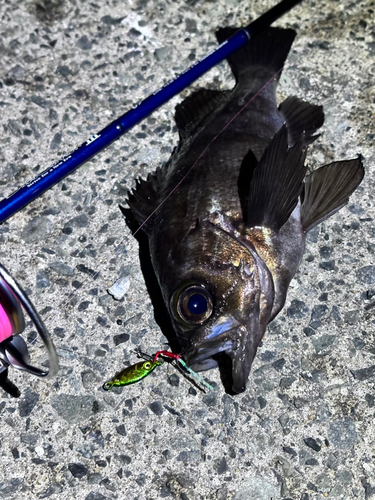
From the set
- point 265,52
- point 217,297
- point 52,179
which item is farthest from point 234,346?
point 265,52

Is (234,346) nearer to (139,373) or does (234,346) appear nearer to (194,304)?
(194,304)

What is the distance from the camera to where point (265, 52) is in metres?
3.71

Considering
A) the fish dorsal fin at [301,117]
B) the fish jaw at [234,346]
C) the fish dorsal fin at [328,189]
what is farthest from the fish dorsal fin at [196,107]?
the fish jaw at [234,346]

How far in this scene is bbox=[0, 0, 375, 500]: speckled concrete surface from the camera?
2568 mm

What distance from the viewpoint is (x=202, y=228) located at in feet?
8.73

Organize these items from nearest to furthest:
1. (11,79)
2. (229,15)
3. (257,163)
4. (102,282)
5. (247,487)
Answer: (247,487), (257,163), (102,282), (11,79), (229,15)

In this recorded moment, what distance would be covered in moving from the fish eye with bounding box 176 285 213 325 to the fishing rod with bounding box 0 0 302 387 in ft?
1.93

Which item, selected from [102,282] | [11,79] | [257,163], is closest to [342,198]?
[257,163]

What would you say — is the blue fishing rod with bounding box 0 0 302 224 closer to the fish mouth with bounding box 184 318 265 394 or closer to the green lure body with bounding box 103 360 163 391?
the green lure body with bounding box 103 360 163 391

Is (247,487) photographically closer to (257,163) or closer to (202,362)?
(202,362)

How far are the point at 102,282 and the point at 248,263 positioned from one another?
2.97 feet

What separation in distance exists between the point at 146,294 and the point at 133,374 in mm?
475

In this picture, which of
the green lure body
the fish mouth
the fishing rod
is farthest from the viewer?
the green lure body

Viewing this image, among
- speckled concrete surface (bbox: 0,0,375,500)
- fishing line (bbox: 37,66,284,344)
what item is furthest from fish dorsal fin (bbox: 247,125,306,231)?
speckled concrete surface (bbox: 0,0,375,500)
